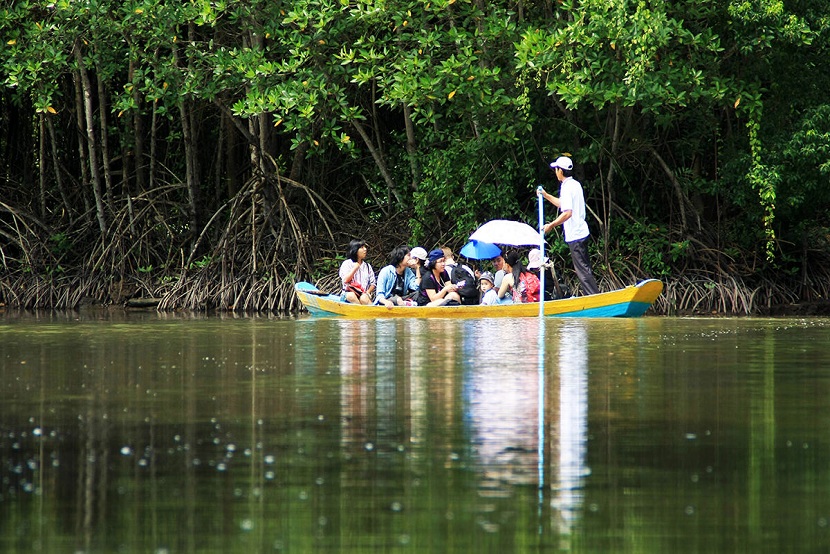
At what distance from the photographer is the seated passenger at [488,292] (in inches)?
713

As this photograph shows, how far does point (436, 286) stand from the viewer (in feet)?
60.3

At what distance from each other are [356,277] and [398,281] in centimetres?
53

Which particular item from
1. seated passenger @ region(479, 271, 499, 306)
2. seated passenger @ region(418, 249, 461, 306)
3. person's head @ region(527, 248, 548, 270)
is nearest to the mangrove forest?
seated passenger @ region(479, 271, 499, 306)

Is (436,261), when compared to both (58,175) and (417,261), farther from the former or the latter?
(58,175)

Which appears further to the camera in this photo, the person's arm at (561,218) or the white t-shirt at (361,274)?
the white t-shirt at (361,274)

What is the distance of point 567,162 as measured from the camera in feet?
59.2

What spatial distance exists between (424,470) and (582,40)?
530 inches

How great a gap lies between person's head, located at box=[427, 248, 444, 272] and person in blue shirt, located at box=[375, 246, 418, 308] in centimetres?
45

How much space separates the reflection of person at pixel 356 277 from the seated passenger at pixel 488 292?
55.3 inches

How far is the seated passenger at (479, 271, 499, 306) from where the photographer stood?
1811 cm

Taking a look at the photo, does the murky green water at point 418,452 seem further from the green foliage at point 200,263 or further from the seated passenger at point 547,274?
the green foliage at point 200,263

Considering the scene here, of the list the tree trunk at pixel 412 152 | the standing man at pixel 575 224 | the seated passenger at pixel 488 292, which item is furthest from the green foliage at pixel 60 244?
the standing man at pixel 575 224

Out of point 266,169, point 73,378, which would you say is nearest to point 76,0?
point 266,169

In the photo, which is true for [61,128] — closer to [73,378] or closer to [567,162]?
[567,162]
